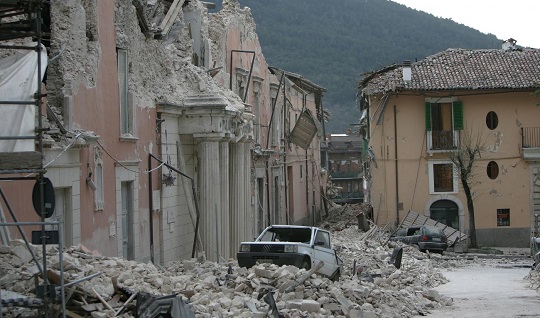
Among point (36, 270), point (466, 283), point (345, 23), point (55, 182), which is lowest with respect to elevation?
point (466, 283)

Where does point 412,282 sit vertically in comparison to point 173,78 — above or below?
below

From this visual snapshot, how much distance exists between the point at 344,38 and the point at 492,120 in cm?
10368

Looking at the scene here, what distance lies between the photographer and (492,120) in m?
46.4

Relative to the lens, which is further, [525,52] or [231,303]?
[525,52]

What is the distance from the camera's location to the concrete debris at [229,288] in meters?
12.3

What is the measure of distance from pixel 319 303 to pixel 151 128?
23.1 feet

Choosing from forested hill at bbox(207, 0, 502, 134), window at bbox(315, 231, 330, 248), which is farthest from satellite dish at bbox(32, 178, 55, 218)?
forested hill at bbox(207, 0, 502, 134)

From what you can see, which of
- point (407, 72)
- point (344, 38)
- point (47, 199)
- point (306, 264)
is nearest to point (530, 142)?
Answer: point (407, 72)

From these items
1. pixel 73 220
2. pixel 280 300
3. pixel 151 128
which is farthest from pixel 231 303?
pixel 151 128

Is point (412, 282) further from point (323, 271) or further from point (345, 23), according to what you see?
point (345, 23)

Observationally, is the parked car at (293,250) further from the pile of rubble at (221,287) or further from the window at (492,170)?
the window at (492,170)

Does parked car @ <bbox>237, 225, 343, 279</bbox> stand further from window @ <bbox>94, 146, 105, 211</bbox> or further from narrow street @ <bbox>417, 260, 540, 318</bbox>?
window @ <bbox>94, 146, 105, 211</bbox>

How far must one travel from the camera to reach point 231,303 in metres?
15.3

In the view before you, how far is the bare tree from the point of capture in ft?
140
